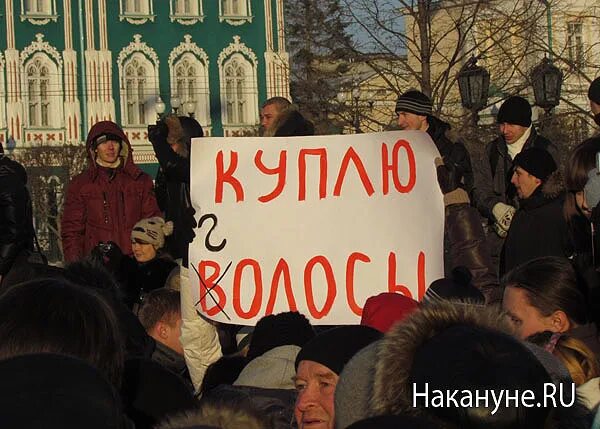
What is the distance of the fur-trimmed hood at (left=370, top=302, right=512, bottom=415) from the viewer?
262 cm

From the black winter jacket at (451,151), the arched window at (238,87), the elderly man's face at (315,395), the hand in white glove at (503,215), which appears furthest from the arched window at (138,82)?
the elderly man's face at (315,395)

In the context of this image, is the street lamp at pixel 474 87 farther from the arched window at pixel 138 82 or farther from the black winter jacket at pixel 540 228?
the arched window at pixel 138 82

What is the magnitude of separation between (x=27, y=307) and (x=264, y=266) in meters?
3.80

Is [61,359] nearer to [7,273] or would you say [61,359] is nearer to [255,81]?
[7,273]

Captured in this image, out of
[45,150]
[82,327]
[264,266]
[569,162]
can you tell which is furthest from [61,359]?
[45,150]

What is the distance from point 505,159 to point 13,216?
3191mm

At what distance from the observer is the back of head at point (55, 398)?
6.97 ft

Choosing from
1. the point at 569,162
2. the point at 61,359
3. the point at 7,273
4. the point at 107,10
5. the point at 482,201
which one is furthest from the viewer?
the point at 107,10

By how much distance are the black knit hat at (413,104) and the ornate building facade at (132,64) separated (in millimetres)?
39067

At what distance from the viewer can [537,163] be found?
7.36 meters

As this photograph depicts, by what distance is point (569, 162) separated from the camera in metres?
6.13

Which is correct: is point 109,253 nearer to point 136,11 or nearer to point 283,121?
point 283,121

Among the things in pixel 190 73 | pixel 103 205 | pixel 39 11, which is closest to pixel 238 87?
pixel 190 73

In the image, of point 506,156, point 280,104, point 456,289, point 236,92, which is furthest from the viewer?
point 236,92
